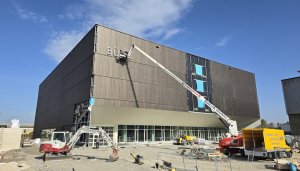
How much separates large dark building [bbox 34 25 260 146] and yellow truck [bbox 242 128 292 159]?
2102 cm

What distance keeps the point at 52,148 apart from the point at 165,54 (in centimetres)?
3175

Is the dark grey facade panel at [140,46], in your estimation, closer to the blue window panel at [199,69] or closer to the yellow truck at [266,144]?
the blue window panel at [199,69]

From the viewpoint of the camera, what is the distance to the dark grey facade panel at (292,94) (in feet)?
146

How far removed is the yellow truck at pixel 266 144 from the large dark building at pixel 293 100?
23677 mm

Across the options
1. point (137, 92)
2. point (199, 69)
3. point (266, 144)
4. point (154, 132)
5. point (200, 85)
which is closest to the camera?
point (266, 144)

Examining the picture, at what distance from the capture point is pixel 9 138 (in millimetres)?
33438

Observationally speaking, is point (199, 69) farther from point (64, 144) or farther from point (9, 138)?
point (9, 138)

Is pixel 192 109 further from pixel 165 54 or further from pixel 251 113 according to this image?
pixel 251 113

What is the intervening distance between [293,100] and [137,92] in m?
30.8

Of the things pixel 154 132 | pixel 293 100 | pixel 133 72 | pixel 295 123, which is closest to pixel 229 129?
pixel 154 132

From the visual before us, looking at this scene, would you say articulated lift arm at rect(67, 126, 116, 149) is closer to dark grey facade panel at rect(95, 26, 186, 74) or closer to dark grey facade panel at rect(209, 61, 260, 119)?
dark grey facade panel at rect(95, 26, 186, 74)

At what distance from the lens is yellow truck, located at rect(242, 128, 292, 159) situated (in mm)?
21625

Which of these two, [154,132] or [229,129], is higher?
[229,129]

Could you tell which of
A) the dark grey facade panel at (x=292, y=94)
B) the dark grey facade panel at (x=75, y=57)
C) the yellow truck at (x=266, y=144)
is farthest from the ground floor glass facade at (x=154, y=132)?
the yellow truck at (x=266, y=144)
